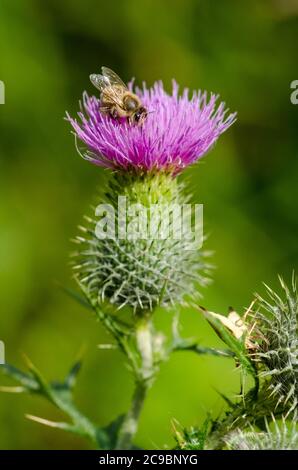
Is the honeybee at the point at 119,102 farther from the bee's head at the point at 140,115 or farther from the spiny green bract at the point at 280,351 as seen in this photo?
the spiny green bract at the point at 280,351

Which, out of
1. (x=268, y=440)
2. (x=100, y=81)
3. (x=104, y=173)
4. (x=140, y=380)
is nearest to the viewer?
(x=268, y=440)

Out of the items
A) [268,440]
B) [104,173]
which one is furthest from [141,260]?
[104,173]

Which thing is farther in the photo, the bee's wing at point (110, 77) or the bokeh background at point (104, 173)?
the bokeh background at point (104, 173)

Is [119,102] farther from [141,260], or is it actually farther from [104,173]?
[104,173]

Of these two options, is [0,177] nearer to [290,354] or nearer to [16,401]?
[16,401]

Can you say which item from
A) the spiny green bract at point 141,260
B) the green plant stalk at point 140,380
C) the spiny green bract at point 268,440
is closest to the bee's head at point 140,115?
the spiny green bract at point 141,260

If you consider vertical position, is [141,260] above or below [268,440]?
above
